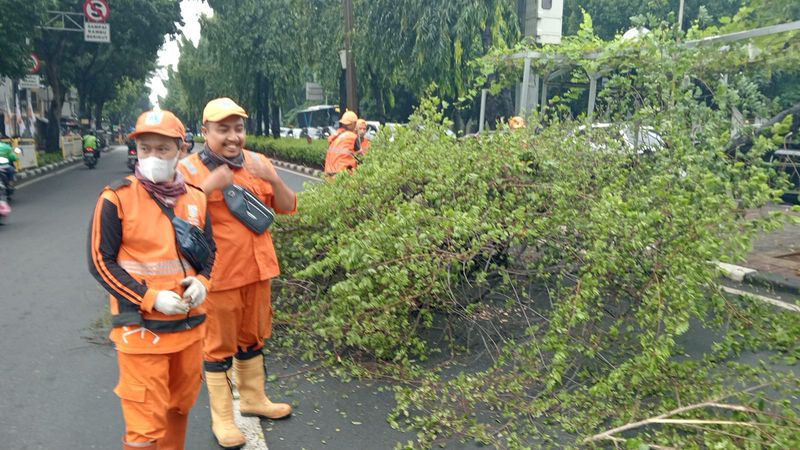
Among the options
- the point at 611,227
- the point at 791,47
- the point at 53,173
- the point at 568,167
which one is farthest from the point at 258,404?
the point at 53,173

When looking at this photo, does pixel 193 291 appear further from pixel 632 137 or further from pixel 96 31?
pixel 96 31

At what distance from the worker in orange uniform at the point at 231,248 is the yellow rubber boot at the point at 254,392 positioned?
0.10m

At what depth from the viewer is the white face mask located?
9.00ft

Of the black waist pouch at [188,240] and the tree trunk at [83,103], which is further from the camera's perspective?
the tree trunk at [83,103]

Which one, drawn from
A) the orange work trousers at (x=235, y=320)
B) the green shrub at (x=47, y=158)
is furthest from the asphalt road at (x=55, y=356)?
the green shrub at (x=47, y=158)

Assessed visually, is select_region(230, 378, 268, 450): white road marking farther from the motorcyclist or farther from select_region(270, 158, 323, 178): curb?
select_region(270, 158, 323, 178): curb

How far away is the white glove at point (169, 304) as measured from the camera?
104 inches

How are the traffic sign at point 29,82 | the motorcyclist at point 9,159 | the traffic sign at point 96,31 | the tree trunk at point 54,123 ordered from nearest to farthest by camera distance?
the motorcyclist at point 9,159 < the traffic sign at point 96,31 < the traffic sign at point 29,82 < the tree trunk at point 54,123

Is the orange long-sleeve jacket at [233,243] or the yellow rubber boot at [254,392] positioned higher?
the orange long-sleeve jacket at [233,243]

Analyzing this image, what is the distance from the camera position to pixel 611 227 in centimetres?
384

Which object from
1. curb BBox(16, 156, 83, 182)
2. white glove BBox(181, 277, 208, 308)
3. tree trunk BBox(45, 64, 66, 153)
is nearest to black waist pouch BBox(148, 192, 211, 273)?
white glove BBox(181, 277, 208, 308)

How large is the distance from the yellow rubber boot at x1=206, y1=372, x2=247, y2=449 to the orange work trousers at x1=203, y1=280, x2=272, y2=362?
115 mm

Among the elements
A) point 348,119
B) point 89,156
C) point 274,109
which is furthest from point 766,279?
point 274,109

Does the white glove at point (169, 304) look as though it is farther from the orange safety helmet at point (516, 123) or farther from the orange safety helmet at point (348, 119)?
the orange safety helmet at point (348, 119)
